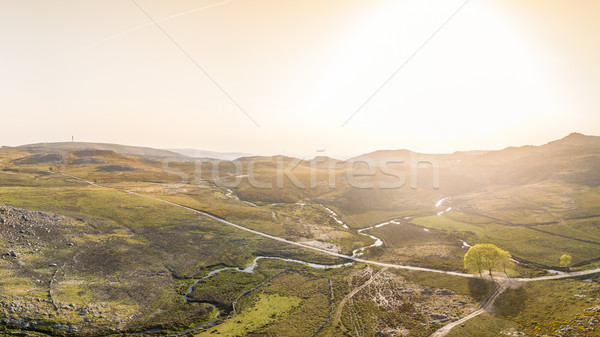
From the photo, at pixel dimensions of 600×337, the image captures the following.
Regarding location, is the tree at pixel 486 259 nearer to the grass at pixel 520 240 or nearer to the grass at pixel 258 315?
the grass at pixel 520 240

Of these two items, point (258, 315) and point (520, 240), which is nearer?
point (258, 315)

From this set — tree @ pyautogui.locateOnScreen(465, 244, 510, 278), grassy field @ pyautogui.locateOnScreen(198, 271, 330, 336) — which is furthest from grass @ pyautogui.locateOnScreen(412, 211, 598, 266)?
grassy field @ pyautogui.locateOnScreen(198, 271, 330, 336)

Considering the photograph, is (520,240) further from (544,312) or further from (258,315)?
(258,315)

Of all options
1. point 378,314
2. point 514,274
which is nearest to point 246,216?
point 378,314

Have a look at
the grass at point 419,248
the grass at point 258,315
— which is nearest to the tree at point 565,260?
the grass at point 419,248

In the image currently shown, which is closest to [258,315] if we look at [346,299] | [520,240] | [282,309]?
[282,309]

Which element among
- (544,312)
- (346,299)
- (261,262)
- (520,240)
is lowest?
(346,299)

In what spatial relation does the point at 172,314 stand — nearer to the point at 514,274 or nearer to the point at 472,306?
the point at 472,306

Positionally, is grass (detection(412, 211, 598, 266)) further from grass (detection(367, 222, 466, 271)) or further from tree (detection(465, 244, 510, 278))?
tree (detection(465, 244, 510, 278))
